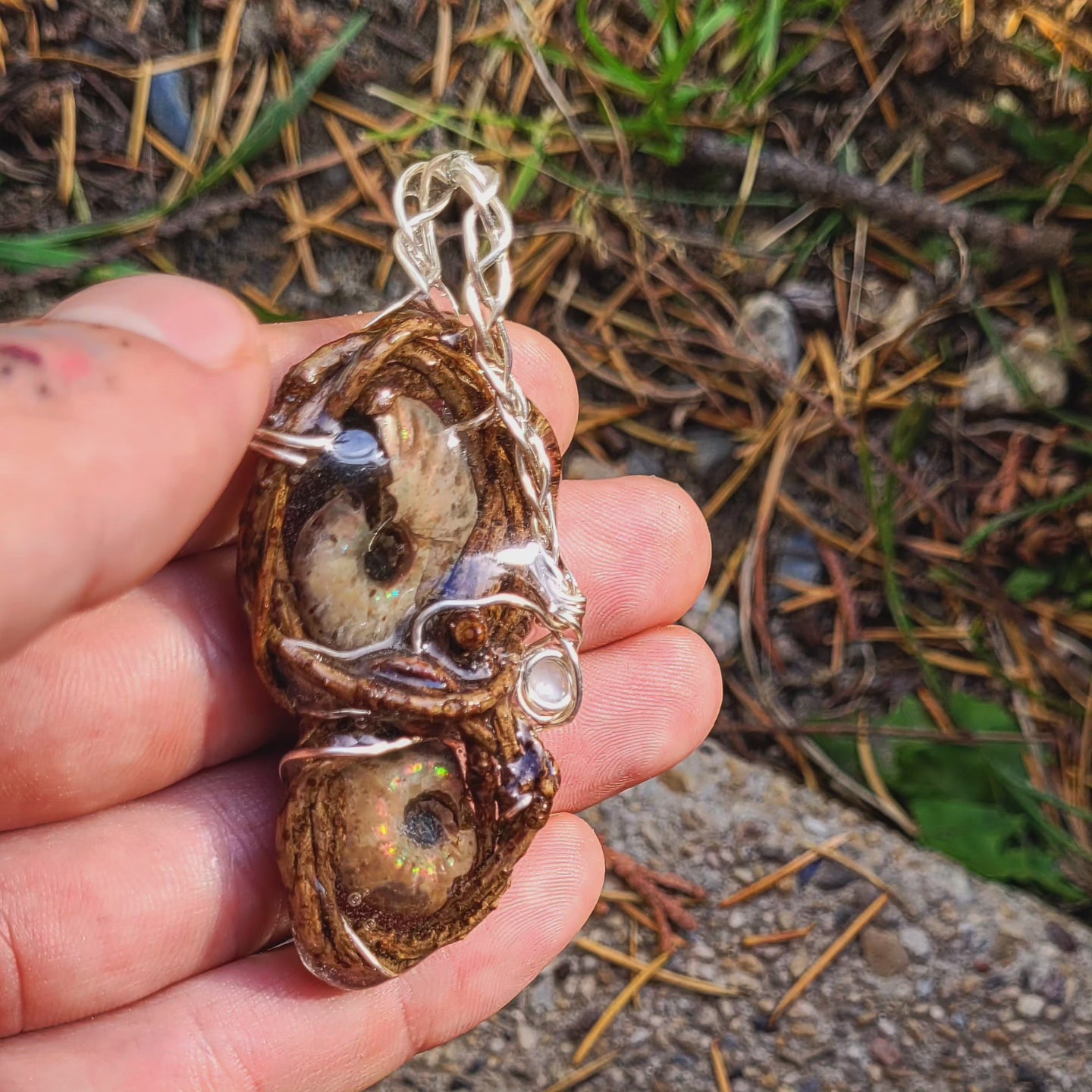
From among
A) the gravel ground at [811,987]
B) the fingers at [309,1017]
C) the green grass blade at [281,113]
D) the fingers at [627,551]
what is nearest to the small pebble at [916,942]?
the gravel ground at [811,987]

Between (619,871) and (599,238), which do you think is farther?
(599,238)

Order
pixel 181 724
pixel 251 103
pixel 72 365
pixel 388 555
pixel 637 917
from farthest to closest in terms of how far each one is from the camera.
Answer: pixel 251 103 → pixel 637 917 → pixel 181 724 → pixel 388 555 → pixel 72 365

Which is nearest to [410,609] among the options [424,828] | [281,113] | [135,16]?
[424,828]

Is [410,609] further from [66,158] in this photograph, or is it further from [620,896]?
[66,158]

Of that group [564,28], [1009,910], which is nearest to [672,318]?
[564,28]

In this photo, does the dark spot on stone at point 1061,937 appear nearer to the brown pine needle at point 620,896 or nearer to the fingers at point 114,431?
the brown pine needle at point 620,896

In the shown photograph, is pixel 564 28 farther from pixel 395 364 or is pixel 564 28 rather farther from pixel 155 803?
pixel 155 803
